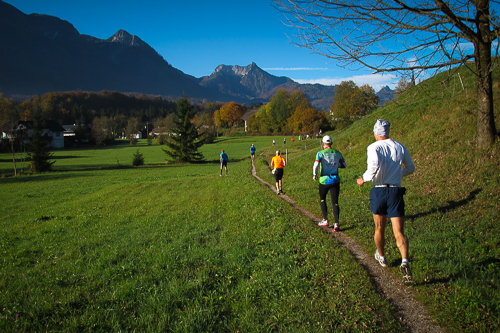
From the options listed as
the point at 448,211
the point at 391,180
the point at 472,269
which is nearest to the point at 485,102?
the point at 448,211

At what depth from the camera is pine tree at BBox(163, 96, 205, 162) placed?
128ft

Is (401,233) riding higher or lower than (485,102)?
lower

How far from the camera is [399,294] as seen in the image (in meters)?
3.80

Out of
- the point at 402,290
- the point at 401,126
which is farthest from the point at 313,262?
the point at 401,126

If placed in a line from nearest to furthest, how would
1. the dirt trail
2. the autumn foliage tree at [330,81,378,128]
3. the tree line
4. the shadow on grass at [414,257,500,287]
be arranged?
the dirt trail < the shadow on grass at [414,257,500,287] < the autumn foliage tree at [330,81,378,128] < the tree line

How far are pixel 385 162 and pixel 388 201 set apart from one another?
577mm

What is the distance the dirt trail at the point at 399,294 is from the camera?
3197 millimetres

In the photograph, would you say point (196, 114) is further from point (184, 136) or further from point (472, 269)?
point (472, 269)

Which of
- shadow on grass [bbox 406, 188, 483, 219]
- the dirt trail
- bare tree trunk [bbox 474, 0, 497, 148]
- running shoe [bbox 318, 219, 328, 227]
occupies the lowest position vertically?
the dirt trail

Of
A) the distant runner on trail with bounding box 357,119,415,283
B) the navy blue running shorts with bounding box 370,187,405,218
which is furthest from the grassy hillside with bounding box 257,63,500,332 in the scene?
the navy blue running shorts with bounding box 370,187,405,218

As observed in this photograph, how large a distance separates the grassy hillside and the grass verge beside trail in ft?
2.58

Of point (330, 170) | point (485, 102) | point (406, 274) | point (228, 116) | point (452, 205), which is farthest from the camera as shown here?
point (228, 116)

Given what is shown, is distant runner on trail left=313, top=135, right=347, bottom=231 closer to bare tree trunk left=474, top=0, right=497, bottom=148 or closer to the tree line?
the tree line

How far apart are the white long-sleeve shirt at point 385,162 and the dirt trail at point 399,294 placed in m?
1.43
